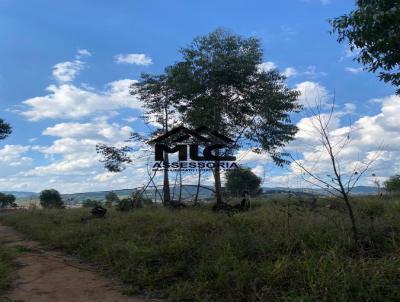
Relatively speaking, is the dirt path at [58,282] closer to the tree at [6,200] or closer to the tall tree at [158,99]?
the tall tree at [158,99]

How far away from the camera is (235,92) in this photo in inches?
652

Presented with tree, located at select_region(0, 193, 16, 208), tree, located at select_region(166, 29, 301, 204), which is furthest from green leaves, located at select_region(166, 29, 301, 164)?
tree, located at select_region(0, 193, 16, 208)

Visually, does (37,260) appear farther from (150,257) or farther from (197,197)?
(197,197)

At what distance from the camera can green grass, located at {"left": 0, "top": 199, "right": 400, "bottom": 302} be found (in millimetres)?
5258

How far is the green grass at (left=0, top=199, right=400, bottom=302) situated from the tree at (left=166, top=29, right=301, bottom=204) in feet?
20.9

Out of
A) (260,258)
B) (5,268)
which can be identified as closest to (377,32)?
(260,258)

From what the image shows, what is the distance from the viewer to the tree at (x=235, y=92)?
1591 centimetres

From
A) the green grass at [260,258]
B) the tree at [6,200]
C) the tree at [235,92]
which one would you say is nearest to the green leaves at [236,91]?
the tree at [235,92]

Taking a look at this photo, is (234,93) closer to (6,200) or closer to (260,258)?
(260,258)

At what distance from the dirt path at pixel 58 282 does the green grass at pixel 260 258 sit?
1.26 ft

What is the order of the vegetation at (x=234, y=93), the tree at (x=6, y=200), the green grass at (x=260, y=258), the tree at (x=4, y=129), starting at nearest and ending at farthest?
the green grass at (x=260, y=258), the vegetation at (x=234, y=93), the tree at (x=4, y=129), the tree at (x=6, y=200)

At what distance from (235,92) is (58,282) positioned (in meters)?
10.9

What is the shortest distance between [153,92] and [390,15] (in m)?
15.5

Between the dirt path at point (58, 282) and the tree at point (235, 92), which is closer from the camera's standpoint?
the dirt path at point (58, 282)
